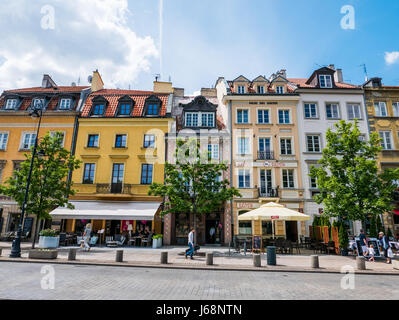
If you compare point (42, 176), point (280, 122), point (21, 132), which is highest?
point (280, 122)

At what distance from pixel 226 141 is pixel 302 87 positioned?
931 cm

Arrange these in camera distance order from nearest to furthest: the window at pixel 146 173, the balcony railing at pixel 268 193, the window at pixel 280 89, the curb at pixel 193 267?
the curb at pixel 193 267 → the balcony railing at pixel 268 193 → the window at pixel 146 173 → the window at pixel 280 89

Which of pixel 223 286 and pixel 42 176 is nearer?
pixel 223 286

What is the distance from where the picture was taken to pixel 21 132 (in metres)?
23.3

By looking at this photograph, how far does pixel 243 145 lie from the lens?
75.8 ft

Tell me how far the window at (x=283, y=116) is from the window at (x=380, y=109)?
330 inches

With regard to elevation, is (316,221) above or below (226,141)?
below

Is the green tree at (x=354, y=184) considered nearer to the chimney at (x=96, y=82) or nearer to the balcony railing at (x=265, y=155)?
the balcony railing at (x=265, y=155)

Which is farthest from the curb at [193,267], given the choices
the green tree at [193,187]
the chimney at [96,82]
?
the chimney at [96,82]

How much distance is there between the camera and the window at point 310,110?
2383 cm

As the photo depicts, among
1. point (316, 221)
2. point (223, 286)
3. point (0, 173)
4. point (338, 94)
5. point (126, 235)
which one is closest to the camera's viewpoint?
point (223, 286)
